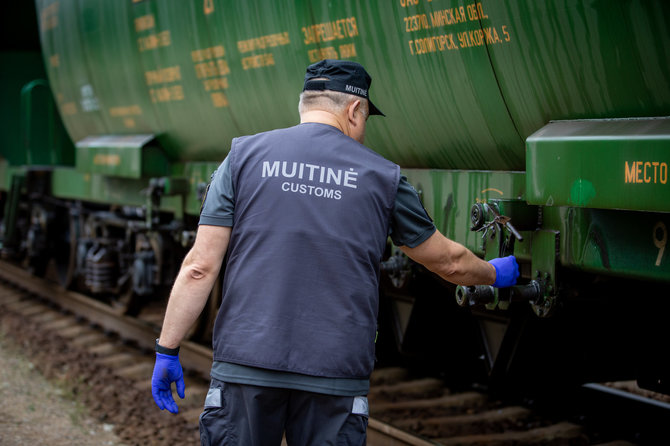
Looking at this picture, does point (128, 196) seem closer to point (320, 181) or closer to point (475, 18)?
point (475, 18)

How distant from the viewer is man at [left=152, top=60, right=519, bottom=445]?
258 cm

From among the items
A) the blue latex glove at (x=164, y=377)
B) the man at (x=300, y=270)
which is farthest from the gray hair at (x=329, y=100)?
the blue latex glove at (x=164, y=377)

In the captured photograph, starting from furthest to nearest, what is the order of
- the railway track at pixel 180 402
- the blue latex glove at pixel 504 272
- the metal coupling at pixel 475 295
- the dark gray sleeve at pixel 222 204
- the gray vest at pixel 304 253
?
the railway track at pixel 180 402, the metal coupling at pixel 475 295, the blue latex glove at pixel 504 272, the dark gray sleeve at pixel 222 204, the gray vest at pixel 304 253

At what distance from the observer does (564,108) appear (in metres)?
3.27

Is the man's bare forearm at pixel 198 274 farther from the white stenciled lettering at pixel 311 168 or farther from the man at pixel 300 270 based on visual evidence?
the white stenciled lettering at pixel 311 168

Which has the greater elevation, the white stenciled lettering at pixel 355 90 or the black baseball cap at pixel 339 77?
the black baseball cap at pixel 339 77

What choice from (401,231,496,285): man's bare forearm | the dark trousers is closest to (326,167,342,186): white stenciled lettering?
(401,231,496,285): man's bare forearm

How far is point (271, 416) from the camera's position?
8.71 feet

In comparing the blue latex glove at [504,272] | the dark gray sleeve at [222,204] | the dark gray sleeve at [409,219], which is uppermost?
the dark gray sleeve at [222,204]

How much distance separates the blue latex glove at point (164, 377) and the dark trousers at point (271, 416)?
200 millimetres

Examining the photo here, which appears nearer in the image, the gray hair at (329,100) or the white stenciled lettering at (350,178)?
the white stenciled lettering at (350,178)

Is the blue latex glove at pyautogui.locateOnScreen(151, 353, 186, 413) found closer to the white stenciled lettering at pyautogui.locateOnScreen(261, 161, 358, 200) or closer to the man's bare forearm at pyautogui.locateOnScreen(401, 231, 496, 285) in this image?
the white stenciled lettering at pyautogui.locateOnScreen(261, 161, 358, 200)

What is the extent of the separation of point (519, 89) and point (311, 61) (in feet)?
4.78

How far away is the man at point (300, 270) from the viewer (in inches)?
102
